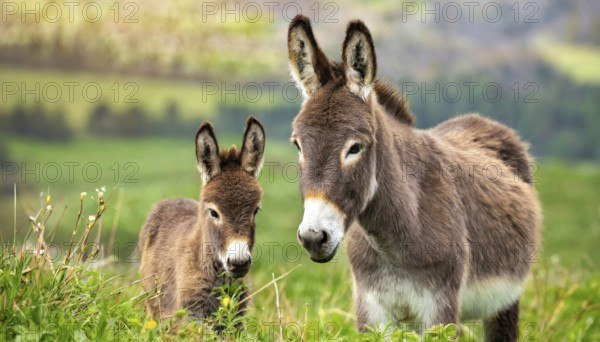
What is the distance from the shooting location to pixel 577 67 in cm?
3681

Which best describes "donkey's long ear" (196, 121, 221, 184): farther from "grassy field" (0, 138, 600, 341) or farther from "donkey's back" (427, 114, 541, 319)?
"donkey's back" (427, 114, 541, 319)

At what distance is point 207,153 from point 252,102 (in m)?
24.4

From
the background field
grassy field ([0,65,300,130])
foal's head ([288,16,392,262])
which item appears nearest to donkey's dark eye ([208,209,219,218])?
foal's head ([288,16,392,262])

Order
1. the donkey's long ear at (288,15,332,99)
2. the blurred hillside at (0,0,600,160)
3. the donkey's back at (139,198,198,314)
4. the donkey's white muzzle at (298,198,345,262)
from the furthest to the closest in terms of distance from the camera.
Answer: the blurred hillside at (0,0,600,160) < the donkey's back at (139,198,198,314) < the donkey's long ear at (288,15,332,99) < the donkey's white muzzle at (298,198,345,262)

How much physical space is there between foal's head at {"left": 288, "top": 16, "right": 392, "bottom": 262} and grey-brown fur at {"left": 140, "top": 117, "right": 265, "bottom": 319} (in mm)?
1061

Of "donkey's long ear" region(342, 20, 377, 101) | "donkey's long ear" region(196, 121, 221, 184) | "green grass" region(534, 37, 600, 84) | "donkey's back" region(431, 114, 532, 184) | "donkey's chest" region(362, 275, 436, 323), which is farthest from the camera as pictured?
"green grass" region(534, 37, 600, 84)

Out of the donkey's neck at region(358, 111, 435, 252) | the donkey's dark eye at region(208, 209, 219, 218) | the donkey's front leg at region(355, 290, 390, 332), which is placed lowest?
the donkey's front leg at region(355, 290, 390, 332)

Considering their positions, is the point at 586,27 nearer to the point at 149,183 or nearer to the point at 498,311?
the point at 149,183

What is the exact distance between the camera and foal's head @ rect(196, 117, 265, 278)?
5.87 m

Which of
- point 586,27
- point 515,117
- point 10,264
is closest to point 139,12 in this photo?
point 515,117

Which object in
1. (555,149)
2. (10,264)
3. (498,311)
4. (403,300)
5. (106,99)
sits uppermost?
(10,264)

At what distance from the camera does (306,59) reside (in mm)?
5430

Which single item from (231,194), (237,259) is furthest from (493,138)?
(237,259)

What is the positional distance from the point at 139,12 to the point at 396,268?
Answer: 2685 centimetres
